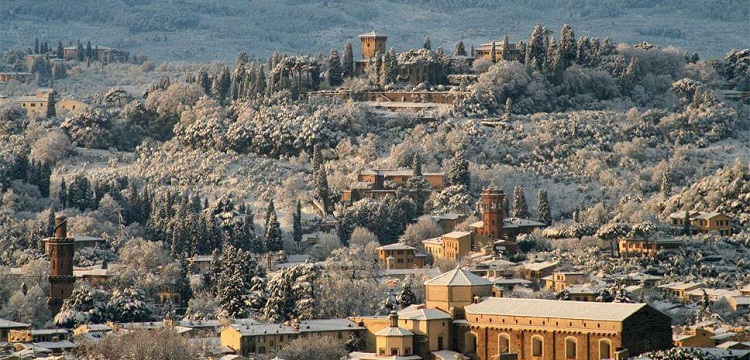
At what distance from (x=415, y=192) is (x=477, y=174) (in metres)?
7.96

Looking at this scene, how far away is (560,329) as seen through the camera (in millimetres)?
122938

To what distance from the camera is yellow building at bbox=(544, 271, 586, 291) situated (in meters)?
150

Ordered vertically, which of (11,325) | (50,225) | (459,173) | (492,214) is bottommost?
(11,325)

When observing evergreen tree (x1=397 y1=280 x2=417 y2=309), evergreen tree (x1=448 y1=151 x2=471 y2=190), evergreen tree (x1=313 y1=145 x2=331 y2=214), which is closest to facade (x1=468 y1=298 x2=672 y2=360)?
evergreen tree (x1=397 y1=280 x2=417 y2=309)

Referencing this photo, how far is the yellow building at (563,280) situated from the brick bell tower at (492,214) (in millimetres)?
15176

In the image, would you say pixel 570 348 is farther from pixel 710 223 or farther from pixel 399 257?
pixel 710 223

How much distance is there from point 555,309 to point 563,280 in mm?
25424

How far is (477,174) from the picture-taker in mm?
184875

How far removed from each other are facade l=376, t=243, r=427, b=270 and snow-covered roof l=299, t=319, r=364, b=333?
28.1 m

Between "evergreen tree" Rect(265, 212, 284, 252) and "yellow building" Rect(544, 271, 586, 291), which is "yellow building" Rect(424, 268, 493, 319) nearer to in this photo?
"yellow building" Rect(544, 271, 586, 291)

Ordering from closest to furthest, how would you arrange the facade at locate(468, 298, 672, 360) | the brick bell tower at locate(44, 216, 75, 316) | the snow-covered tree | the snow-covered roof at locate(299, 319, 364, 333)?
1. the facade at locate(468, 298, 672, 360)
2. the snow-covered roof at locate(299, 319, 364, 333)
3. the snow-covered tree
4. the brick bell tower at locate(44, 216, 75, 316)

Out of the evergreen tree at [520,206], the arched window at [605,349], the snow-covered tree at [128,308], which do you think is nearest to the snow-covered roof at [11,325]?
the snow-covered tree at [128,308]

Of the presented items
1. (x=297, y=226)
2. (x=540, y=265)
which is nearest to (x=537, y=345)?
(x=540, y=265)

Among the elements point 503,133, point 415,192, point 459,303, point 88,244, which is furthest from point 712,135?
point 459,303
